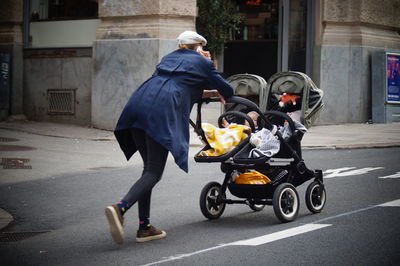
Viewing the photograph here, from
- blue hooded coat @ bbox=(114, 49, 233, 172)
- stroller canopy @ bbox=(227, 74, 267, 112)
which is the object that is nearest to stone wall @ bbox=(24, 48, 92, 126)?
stroller canopy @ bbox=(227, 74, 267, 112)

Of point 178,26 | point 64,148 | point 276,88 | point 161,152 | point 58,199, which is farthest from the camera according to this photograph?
point 178,26

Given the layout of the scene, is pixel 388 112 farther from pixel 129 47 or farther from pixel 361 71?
pixel 129 47

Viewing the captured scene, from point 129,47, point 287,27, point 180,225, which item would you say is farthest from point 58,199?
point 287,27

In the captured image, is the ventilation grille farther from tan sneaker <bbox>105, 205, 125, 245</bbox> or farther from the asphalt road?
tan sneaker <bbox>105, 205, 125, 245</bbox>

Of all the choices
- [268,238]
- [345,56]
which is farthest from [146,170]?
[345,56]

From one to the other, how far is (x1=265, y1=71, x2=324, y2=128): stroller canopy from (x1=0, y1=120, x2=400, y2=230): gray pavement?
4.17 meters

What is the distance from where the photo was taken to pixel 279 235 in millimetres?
6547

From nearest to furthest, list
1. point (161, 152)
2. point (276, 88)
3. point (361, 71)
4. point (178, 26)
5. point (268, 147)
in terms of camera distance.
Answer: point (161, 152), point (268, 147), point (276, 88), point (178, 26), point (361, 71)

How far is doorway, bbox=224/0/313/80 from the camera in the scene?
19.7 meters

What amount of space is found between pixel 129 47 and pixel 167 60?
10353 millimetres

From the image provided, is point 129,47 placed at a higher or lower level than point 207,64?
higher

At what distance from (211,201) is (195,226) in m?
0.42

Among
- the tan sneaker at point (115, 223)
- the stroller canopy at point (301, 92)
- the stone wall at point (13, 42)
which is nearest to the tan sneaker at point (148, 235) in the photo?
the tan sneaker at point (115, 223)

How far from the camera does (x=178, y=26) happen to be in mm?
16719
